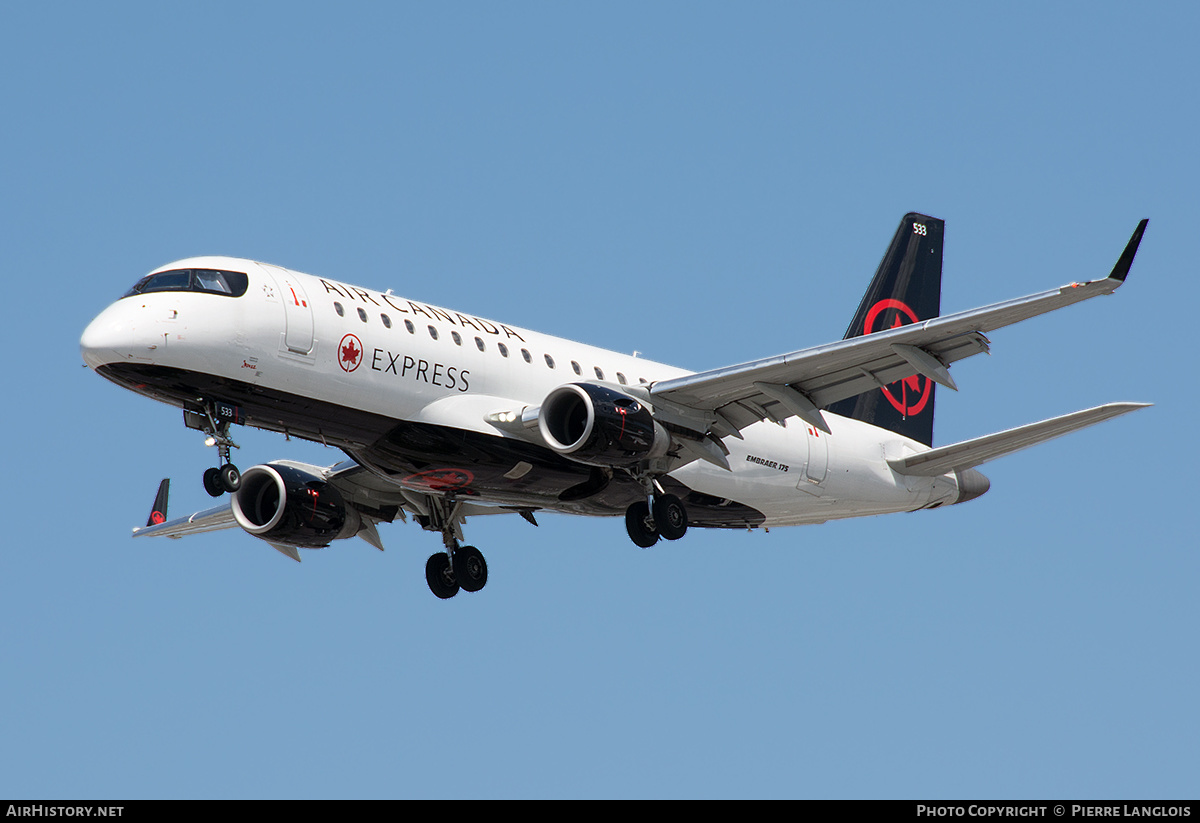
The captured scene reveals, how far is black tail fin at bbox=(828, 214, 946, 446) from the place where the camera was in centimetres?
3797

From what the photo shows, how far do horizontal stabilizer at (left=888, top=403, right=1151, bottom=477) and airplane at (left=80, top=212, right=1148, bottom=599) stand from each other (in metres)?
0.07

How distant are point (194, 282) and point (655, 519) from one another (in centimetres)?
1068

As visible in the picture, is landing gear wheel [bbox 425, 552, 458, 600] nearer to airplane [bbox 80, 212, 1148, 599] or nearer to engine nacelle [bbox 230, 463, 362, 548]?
airplane [bbox 80, 212, 1148, 599]

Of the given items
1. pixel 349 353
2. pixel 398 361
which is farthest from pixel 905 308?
pixel 349 353

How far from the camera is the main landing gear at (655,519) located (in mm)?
31266

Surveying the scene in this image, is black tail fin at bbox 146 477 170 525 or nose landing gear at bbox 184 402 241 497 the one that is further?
black tail fin at bbox 146 477 170 525

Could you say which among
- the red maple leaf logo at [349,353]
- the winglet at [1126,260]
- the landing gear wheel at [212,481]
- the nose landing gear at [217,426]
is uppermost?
the red maple leaf logo at [349,353]

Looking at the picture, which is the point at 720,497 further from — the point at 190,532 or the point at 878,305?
the point at 190,532

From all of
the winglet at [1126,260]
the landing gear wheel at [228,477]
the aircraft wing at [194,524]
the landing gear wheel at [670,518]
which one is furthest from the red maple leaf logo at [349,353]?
the winglet at [1126,260]

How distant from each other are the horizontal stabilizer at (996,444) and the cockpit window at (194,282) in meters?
16.6

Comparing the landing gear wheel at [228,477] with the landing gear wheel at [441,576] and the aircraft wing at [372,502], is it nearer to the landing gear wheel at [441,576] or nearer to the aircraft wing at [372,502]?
the aircraft wing at [372,502]

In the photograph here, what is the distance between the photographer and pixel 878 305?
40.5 metres

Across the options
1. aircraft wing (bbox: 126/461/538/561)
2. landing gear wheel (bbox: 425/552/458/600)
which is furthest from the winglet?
landing gear wheel (bbox: 425/552/458/600)
